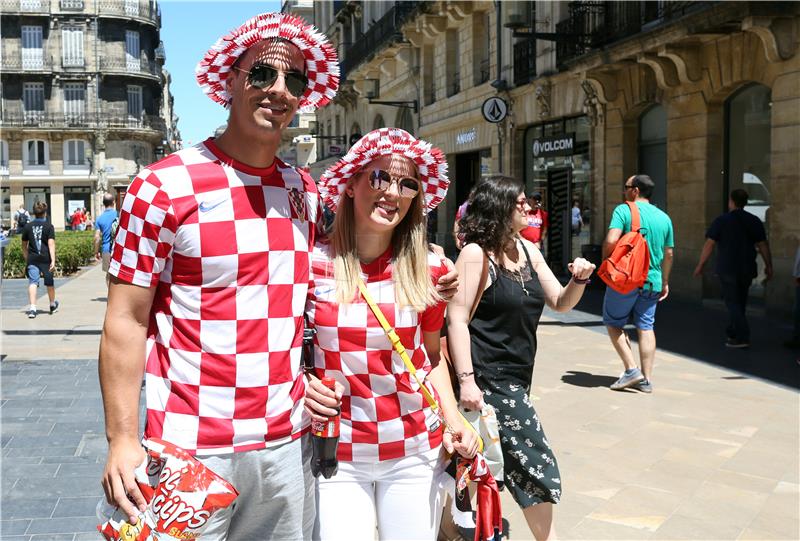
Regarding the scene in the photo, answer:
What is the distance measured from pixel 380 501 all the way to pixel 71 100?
65.1 meters

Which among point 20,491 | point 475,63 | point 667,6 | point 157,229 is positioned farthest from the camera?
point 475,63

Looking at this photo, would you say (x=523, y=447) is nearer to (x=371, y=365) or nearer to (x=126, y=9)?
(x=371, y=365)

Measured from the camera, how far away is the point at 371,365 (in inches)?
104

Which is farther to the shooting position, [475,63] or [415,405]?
[475,63]

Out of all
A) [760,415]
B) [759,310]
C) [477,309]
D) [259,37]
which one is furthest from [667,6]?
[259,37]

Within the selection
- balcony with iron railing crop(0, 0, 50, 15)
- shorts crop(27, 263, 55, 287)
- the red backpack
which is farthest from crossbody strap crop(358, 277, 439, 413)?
balcony with iron railing crop(0, 0, 50, 15)

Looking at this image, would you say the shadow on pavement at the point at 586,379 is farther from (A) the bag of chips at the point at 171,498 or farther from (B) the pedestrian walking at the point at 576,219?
(B) the pedestrian walking at the point at 576,219

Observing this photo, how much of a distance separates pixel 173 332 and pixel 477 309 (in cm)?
182

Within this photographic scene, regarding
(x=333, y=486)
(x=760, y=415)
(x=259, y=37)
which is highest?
(x=259, y=37)

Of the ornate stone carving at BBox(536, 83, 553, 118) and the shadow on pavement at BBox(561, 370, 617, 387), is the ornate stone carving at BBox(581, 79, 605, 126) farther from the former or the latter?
the shadow on pavement at BBox(561, 370, 617, 387)

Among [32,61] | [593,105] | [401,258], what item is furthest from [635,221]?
[32,61]

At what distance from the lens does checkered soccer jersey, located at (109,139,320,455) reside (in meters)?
2.28

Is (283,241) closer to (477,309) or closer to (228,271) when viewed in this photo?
(228,271)

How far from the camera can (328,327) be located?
2588 mm
